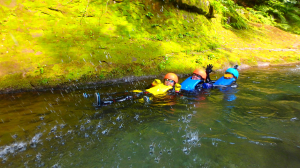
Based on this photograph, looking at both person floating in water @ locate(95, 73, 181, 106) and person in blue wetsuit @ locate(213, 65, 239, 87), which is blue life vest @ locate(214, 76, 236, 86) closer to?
person in blue wetsuit @ locate(213, 65, 239, 87)

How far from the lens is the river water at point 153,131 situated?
276cm

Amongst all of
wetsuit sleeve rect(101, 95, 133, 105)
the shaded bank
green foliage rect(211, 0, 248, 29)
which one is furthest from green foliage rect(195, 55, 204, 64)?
green foliage rect(211, 0, 248, 29)

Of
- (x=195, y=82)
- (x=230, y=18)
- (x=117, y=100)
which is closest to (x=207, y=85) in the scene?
(x=195, y=82)

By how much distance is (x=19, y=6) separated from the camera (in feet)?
29.8

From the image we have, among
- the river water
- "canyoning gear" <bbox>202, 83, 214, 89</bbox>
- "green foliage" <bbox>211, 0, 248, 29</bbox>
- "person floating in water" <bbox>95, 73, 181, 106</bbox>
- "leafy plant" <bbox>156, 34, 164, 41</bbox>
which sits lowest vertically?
"canyoning gear" <bbox>202, 83, 214, 89</bbox>

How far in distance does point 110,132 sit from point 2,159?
1.83 m

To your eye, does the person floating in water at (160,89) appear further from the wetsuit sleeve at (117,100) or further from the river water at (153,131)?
the river water at (153,131)

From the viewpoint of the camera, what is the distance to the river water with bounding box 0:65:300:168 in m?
2.76

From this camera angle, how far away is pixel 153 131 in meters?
3.66

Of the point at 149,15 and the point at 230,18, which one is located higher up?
the point at 149,15

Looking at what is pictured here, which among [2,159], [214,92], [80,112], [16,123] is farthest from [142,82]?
[2,159]

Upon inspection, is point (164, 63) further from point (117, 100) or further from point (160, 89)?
point (117, 100)

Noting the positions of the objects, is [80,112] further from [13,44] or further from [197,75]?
[13,44]

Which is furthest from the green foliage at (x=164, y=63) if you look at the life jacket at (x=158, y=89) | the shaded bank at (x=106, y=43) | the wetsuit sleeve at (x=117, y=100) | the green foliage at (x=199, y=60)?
the wetsuit sleeve at (x=117, y=100)
